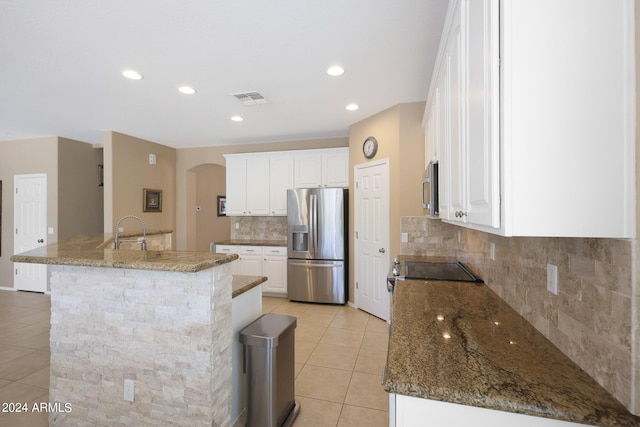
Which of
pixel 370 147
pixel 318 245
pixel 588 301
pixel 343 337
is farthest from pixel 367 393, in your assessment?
pixel 370 147

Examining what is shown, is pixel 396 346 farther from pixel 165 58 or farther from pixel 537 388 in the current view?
pixel 165 58

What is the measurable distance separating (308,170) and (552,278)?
12.9 feet

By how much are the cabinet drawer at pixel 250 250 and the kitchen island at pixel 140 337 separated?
3.13m

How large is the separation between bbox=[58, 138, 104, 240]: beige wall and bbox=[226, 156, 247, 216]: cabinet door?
2.48 meters

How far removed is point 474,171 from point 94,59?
9.93 feet

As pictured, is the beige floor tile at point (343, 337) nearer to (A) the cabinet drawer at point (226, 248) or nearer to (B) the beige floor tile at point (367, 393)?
(B) the beige floor tile at point (367, 393)

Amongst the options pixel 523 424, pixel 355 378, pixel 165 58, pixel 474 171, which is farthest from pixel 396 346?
pixel 165 58

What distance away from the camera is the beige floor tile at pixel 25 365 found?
2513 millimetres

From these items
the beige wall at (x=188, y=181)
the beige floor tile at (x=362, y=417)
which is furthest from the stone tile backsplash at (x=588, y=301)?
the beige wall at (x=188, y=181)

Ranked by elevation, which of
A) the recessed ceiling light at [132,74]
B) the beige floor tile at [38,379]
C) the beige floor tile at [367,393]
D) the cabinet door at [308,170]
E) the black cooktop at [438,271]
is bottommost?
the beige floor tile at [367,393]

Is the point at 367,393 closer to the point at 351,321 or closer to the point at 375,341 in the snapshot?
the point at 375,341

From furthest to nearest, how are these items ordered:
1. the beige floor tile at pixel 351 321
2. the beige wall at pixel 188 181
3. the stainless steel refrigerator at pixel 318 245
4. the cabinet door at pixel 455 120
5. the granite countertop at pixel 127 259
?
the beige wall at pixel 188 181, the stainless steel refrigerator at pixel 318 245, the beige floor tile at pixel 351 321, the granite countertop at pixel 127 259, the cabinet door at pixel 455 120

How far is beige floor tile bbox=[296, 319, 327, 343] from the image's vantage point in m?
3.25

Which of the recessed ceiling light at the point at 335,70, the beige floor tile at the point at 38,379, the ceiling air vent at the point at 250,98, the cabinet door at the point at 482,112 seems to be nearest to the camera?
the cabinet door at the point at 482,112
